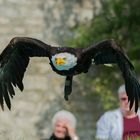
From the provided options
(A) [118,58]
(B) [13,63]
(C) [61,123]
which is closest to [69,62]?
(A) [118,58]

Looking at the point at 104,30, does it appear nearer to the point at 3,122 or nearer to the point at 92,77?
the point at 92,77

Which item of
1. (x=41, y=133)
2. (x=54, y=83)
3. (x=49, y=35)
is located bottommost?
(x=41, y=133)

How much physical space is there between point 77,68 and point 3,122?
474 centimetres

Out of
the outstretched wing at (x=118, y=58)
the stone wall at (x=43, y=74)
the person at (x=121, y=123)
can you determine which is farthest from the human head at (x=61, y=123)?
the stone wall at (x=43, y=74)

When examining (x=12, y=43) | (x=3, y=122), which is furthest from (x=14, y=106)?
(x=12, y=43)

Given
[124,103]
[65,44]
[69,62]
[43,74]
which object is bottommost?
[124,103]

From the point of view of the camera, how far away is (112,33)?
10.4m

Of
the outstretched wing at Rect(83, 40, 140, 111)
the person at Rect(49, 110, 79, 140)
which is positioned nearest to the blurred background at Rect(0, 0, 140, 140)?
the person at Rect(49, 110, 79, 140)

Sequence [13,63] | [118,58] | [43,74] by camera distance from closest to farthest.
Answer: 1. [118,58]
2. [13,63]
3. [43,74]

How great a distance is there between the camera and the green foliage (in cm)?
1032

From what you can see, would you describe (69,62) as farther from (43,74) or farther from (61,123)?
(43,74)

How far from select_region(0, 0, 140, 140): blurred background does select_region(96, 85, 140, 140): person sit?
12.6 feet

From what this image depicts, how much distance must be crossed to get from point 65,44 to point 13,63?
481cm

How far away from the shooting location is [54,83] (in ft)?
35.0
